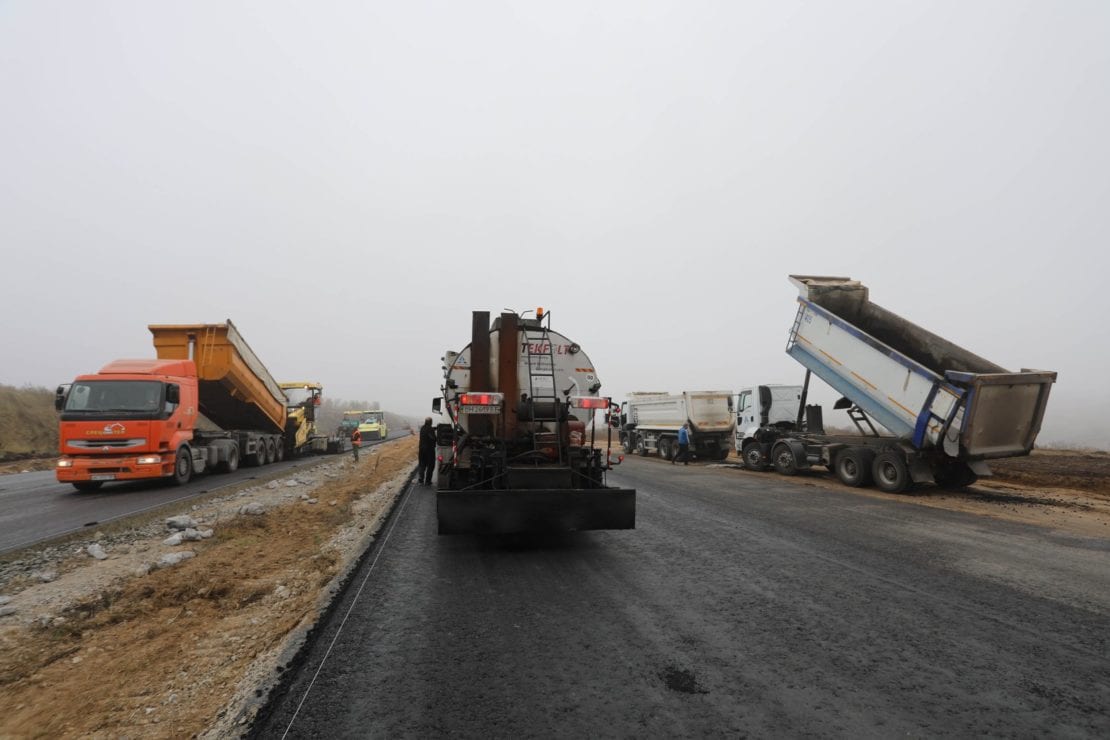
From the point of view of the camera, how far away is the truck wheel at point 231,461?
644 inches

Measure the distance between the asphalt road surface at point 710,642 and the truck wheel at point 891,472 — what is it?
16.6 feet

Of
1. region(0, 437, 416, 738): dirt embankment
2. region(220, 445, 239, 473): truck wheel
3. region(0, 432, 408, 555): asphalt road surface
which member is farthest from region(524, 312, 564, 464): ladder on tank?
region(220, 445, 239, 473): truck wheel

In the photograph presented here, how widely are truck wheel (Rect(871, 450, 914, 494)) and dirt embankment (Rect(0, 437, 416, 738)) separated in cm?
1131

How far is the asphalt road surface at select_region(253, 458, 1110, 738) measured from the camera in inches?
111

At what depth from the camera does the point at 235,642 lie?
153 inches

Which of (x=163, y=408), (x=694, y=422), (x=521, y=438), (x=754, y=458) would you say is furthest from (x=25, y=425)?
(x=754, y=458)

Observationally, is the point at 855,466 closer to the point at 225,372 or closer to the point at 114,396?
the point at 225,372

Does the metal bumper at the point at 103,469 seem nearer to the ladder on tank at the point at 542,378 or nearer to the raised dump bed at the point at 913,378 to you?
the ladder on tank at the point at 542,378

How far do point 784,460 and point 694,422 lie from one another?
18.4ft

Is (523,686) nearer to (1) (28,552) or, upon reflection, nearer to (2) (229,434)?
(1) (28,552)

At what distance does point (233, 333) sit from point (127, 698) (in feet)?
45.6

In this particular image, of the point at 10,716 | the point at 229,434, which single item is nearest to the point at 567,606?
the point at 10,716

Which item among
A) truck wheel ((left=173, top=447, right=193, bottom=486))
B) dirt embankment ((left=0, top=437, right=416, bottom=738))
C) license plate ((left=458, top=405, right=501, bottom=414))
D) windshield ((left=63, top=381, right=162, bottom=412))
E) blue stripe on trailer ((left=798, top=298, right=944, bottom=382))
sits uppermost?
blue stripe on trailer ((left=798, top=298, right=944, bottom=382))

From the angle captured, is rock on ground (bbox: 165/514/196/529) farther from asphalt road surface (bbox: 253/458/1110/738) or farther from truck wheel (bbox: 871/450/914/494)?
truck wheel (bbox: 871/450/914/494)
